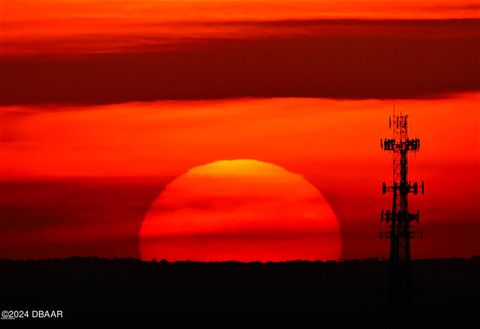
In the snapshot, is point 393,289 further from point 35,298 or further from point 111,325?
point 35,298

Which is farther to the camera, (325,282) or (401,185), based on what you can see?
(325,282)

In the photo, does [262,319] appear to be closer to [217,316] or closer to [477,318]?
[217,316]

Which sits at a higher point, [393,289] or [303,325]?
[303,325]

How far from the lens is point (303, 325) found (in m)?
148

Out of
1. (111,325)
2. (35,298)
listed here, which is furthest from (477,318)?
(35,298)

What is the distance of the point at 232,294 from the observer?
174 metres

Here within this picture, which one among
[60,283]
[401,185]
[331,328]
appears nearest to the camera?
[401,185]

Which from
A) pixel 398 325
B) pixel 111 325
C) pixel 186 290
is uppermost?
pixel 186 290

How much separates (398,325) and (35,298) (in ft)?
230

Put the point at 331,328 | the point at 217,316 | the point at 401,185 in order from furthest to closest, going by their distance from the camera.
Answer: the point at 217,316 < the point at 331,328 < the point at 401,185

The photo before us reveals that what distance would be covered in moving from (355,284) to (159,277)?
16323 mm

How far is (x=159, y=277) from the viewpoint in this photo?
18212 centimetres

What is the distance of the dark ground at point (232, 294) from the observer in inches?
5969

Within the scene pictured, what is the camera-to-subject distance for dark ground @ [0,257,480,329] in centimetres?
15162
